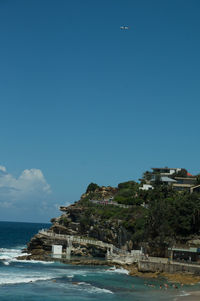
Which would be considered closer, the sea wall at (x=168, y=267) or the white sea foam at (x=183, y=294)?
the white sea foam at (x=183, y=294)

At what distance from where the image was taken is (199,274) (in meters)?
46.2

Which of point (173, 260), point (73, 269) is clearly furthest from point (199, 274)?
point (73, 269)

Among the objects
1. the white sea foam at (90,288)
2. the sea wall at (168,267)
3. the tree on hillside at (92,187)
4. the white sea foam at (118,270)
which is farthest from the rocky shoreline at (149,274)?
the tree on hillside at (92,187)

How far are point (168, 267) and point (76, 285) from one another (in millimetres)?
13573

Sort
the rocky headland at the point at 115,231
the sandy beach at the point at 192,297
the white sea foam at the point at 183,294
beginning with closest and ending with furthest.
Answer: the sandy beach at the point at 192,297, the white sea foam at the point at 183,294, the rocky headland at the point at 115,231

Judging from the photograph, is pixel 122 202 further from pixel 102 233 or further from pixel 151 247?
pixel 151 247

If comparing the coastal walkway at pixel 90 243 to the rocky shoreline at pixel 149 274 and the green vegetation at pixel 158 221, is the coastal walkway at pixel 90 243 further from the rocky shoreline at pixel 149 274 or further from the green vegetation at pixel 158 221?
the green vegetation at pixel 158 221

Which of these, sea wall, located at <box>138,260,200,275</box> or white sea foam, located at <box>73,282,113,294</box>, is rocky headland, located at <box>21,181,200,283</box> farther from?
white sea foam, located at <box>73,282,113,294</box>

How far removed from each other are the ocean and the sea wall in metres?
2.71

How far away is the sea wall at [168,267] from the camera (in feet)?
155

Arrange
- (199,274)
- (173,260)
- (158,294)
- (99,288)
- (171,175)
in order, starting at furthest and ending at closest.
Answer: (171,175), (173,260), (199,274), (99,288), (158,294)

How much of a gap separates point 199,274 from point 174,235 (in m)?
11.1

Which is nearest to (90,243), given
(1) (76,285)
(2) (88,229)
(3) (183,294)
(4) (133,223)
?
(2) (88,229)

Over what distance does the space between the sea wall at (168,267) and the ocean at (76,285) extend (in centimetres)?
271
